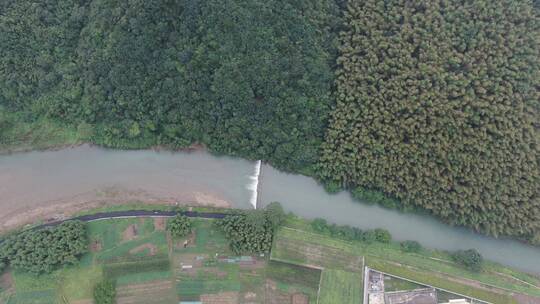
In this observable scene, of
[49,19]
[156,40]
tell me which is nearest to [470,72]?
[156,40]

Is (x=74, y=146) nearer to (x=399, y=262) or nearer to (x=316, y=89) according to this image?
(x=316, y=89)

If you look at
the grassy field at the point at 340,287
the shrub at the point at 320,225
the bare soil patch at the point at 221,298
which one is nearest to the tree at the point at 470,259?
the grassy field at the point at 340,287

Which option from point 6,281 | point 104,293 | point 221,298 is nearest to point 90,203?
point 104,293

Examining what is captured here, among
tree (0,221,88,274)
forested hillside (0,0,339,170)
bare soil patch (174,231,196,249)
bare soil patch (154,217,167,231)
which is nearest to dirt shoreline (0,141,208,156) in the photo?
forested hillside (0,0,339,170)

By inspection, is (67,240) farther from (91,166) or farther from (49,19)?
(49,19)

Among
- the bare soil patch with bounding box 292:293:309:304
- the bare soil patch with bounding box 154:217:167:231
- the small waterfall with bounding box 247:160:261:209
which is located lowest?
the bare soil patch with bounding box 292:293:309:304

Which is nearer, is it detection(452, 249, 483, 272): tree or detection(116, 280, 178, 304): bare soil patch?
detection(452, 249, 483, 272): tree

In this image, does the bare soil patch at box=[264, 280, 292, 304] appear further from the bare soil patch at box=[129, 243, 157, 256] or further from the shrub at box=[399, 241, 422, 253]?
the shrub at box=[399, 241, 422, 253]
